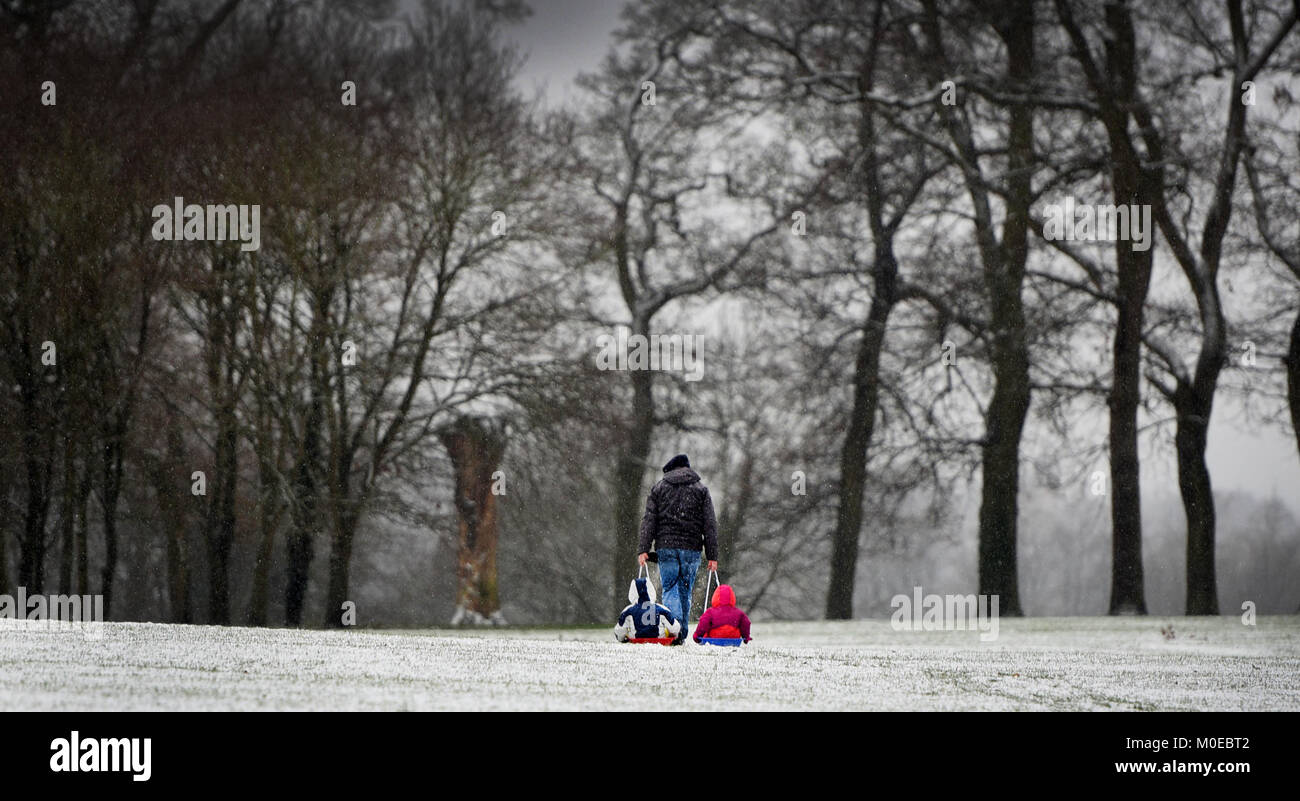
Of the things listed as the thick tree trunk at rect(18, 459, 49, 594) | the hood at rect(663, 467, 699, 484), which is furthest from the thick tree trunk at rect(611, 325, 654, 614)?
the hood at rect(663, 467, 699, 484)

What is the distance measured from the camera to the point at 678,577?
43.2 ft

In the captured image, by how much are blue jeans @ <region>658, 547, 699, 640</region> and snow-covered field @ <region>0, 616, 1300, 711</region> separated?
585 millimetres

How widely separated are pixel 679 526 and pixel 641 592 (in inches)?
26.1

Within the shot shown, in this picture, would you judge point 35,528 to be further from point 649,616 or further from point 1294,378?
point 1294,378

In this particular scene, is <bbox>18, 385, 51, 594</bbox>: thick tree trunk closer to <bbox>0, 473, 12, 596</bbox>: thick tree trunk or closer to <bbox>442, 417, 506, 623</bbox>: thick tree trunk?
<bbox>0, 473, 12, 596</bbox>: thick tree trunk

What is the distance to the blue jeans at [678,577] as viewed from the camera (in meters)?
13.0

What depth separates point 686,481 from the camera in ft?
42.9

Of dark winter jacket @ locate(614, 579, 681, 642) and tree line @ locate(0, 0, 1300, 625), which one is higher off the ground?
tree line @ locate(0, 0, 1300, 625)

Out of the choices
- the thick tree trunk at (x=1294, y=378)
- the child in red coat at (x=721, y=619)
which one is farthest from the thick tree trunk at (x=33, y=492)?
the thick tree trunk at (x=1294, y=378)

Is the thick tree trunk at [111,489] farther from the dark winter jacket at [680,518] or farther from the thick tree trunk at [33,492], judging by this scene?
the dark winter jacket at [680,518]

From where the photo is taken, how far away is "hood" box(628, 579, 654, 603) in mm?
12672

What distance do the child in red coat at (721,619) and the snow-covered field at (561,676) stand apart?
0.68ft

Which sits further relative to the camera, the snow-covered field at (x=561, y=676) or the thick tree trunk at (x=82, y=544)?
the thick tree trunk at (x=82, y=544)
